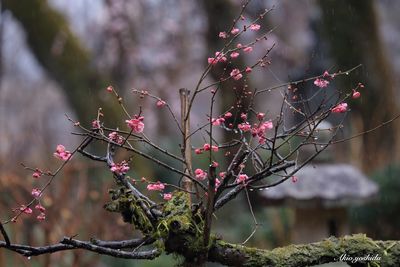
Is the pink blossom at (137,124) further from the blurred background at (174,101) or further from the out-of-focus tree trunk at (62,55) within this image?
the out-of-focus tree trunk at (62,55)

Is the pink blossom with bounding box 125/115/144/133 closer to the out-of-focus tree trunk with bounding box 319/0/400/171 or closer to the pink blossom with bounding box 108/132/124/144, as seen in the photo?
the pink blossom with bounding box 108/132/124/144

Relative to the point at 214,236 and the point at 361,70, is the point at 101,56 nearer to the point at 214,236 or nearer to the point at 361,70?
the point at 361,70

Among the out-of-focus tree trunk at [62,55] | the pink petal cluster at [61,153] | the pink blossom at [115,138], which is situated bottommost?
the pink petal cluster at [61,153]

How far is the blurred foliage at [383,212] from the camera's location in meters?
5.86

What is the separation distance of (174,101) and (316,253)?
10.4 metres

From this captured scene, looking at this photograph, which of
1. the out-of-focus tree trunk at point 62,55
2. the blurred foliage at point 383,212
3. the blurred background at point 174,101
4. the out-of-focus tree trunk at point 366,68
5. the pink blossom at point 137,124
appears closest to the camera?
the pink blossom at point 137,124

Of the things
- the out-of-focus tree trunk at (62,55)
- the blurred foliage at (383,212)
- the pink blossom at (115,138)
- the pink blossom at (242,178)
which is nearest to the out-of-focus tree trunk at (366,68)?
the blurred foliage at (383,212)

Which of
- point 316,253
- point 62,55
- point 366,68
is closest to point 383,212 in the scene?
point 366,68

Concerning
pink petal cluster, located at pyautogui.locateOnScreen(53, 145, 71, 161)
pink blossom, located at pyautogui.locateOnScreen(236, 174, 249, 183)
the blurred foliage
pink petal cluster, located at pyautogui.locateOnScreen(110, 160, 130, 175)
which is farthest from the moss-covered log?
the blurred foliage

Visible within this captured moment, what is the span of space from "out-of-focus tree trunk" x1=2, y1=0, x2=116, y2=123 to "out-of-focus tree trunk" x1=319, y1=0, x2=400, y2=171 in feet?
9.65

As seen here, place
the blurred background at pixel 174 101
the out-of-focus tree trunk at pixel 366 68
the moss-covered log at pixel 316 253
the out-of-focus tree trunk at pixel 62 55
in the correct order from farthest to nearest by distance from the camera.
→ the out-of-focus tree trunk at pixel 62 55, the out-of-focus tree trunk at pixel 366 68, the blurred background at pixel 174 101, the moss-covered log at pixel 316 253

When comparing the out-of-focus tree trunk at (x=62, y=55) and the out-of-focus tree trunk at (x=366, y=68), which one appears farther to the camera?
the out-of-focus tree trunk at (x=62, y=55)

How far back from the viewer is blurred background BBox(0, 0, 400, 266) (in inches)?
190

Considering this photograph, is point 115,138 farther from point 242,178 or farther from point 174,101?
point 174,101
